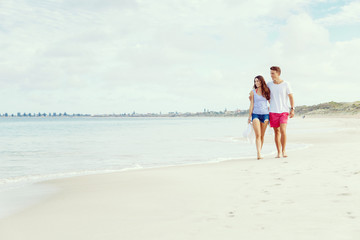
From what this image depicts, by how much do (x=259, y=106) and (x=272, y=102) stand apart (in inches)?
13.6

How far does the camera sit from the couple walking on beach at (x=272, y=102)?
9062 mm

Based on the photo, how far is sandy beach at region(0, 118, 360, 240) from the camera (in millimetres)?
3641

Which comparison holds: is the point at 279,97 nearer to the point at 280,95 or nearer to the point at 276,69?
the point at 280,95

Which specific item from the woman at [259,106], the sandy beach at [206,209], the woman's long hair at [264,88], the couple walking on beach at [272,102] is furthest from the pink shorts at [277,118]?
the sandy beach at [206,209]

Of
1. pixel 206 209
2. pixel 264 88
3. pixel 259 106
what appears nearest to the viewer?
pixel 206 209

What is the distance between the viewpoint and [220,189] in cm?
577

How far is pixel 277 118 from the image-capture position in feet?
30.2

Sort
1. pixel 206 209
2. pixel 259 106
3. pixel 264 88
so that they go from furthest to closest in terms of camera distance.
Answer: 1. pixel 259 106
2. pixel 264 88
3. pixel 206 209

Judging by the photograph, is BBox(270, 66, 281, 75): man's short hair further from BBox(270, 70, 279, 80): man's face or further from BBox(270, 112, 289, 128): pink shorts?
BBox(270, 112, 289, 128): pink shorts

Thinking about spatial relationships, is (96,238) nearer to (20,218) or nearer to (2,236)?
(2,236)

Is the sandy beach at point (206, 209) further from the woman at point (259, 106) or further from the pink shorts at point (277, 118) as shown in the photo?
the woman at point (259, 106)

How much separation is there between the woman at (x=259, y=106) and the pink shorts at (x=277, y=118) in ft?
0.45

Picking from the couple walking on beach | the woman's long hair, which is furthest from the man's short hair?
the woman's long hair

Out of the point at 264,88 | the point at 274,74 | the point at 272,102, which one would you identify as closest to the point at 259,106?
the point at 272,102
